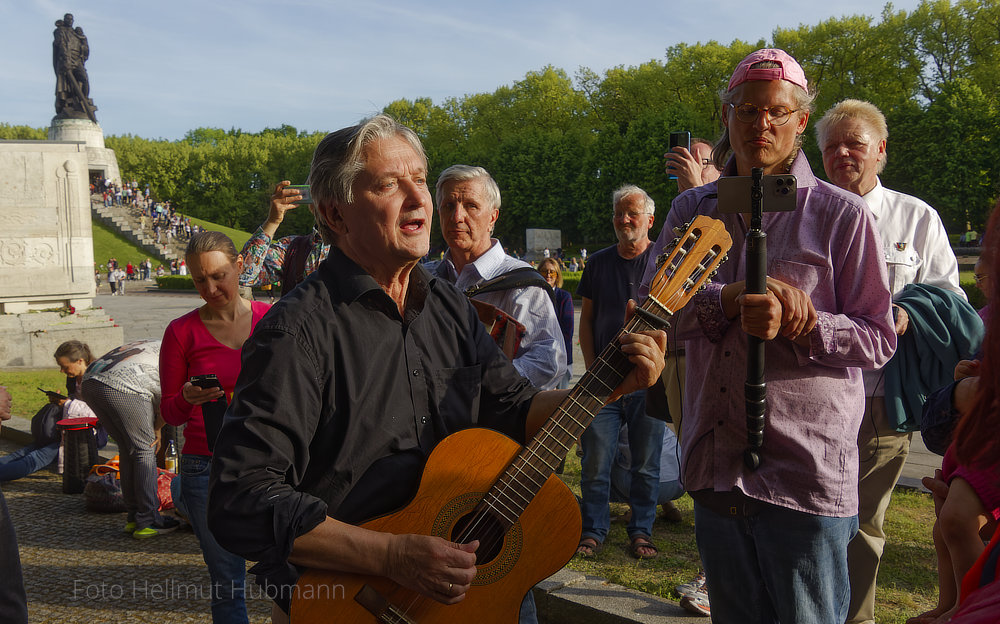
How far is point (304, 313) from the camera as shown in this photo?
2.12 m

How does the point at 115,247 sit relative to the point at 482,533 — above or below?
above

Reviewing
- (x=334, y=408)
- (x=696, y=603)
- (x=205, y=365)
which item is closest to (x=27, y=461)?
(x=205, y=365)

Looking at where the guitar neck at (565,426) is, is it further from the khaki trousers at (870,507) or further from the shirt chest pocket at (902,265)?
the shirt chest pocket at (902,265)

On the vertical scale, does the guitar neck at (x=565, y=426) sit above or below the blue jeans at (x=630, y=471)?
above

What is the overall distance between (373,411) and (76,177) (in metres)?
15.4

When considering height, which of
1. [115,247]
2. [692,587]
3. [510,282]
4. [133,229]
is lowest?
[692,587]

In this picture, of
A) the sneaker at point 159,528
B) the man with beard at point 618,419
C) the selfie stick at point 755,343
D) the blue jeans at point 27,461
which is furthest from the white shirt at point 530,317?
the blue jeans at point 27,461

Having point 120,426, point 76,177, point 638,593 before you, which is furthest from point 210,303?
point 76,177

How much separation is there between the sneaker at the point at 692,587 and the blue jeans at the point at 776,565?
1.59 m

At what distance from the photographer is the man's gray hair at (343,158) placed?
7.45ft

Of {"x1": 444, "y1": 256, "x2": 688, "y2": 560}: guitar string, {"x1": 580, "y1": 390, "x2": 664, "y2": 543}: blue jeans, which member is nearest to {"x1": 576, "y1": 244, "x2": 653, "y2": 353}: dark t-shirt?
{"x1": 580, "y1": 390, "x2": 664, "y2": 543}: blue jeans

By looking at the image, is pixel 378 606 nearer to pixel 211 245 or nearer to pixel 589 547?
pixel 211 245

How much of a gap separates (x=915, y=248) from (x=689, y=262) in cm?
203

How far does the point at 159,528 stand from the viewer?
6.26m
